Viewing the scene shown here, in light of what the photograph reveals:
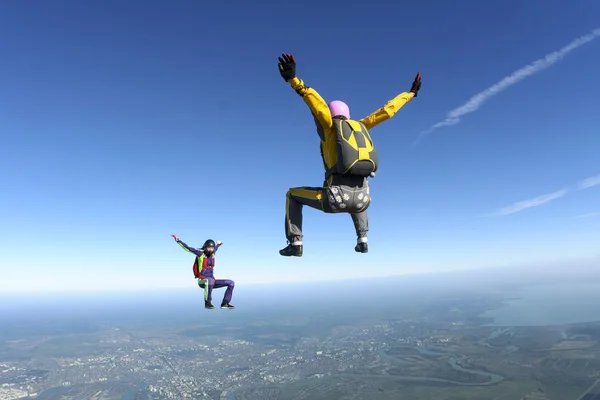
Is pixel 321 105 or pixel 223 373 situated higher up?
pixel 321 105

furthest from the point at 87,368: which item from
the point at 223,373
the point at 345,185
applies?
the point at 345,185

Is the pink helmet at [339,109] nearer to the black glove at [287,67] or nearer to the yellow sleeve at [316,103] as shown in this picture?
the yellow sleeve at [316,103]

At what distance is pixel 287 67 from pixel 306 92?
0.46m

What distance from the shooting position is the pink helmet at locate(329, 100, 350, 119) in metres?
4.98

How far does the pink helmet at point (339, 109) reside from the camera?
16.4 feet

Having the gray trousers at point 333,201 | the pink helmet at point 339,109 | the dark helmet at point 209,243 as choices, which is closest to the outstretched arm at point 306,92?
the pink helmet at point 339,109

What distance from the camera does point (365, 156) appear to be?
15.5 ft

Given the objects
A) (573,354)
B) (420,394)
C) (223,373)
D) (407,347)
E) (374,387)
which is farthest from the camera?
(407,347)

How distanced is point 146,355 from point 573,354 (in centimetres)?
19368

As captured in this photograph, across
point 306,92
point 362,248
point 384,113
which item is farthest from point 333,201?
point 384,113

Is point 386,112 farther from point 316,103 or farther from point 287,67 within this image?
point 287,67

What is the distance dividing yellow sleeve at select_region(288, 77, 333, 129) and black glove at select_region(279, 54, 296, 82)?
18 cm

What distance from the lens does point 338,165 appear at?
15.4 ft

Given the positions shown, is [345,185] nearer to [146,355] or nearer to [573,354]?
[573,354]
